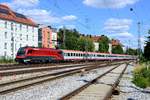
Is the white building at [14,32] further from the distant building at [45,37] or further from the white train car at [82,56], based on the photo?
the distant building at [45,37]

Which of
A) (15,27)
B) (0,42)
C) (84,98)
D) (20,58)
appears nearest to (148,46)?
(20,58)

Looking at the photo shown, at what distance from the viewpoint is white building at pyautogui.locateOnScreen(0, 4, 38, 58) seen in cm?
9481

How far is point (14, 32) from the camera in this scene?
334 feet

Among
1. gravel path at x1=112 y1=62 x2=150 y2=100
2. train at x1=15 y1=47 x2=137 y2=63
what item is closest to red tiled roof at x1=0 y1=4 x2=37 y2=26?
train at x1=15 y1=47 x2=137 y2=63

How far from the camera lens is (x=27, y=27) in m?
112

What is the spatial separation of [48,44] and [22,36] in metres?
33.9

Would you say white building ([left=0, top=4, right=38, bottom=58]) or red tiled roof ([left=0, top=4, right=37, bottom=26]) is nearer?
white building ([left=0, top=4, right=38, bottom=58])

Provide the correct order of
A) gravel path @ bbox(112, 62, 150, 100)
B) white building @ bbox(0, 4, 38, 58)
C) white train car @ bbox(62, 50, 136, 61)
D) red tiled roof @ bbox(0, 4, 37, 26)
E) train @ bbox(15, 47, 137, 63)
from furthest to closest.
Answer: red tiled roof @ bbox(0, 4, 37, 26) < white building @ bbox(0, 4, 38, 58) < white train car @ bbox(62, 50, 136, 61) < train @ bbox(15, 47, 137, 63) < gravel path @ bbox(112, 62, 150, 100)

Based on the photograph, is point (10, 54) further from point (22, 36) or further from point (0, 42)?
point (22, 36)

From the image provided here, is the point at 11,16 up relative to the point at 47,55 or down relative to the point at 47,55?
up

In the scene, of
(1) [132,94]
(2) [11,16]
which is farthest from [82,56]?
(1) [132,94]

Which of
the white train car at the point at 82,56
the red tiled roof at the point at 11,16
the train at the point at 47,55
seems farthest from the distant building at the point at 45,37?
the train at the point at 47,55

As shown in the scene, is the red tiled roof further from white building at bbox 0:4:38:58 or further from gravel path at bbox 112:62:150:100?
gravel path at bbox 112:62:150:100

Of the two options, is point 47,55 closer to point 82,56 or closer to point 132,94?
point 82,56
